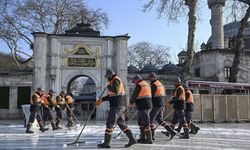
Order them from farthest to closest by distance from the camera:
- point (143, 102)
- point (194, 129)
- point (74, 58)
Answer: point (74, 58) → point (194, 129) → point (143, 102)

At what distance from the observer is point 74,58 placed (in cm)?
2994

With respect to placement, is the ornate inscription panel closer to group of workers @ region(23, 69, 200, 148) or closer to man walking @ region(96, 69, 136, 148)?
group of workers @ region(23, 69, 200, 148)

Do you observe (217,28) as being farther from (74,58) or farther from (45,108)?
(45,108)

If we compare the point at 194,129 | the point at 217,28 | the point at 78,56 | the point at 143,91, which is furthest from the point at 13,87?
the point at 217,28

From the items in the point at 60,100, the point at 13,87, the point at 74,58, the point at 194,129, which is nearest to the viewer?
the point at 194,129

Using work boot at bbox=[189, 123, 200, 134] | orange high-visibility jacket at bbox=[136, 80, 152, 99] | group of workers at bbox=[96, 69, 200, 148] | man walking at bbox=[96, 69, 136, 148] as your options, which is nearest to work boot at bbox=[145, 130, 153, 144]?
group of workers at bbox=[96, 69, 200, 148]

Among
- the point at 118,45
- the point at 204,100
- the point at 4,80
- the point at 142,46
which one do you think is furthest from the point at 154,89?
the point at 142,46

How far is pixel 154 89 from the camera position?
12.6 m

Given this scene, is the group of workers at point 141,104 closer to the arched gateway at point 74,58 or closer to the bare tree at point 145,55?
the arched gateway at point 74,58

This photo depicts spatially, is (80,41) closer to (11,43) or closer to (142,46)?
(11,43)

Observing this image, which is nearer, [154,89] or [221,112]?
[154,89]

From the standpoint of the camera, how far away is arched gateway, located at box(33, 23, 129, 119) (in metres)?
29.6

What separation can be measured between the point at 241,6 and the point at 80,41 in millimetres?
12677

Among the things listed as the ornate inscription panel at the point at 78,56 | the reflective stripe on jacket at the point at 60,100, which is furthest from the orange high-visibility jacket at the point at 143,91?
the ornate inscription panel at the point at 78,56
